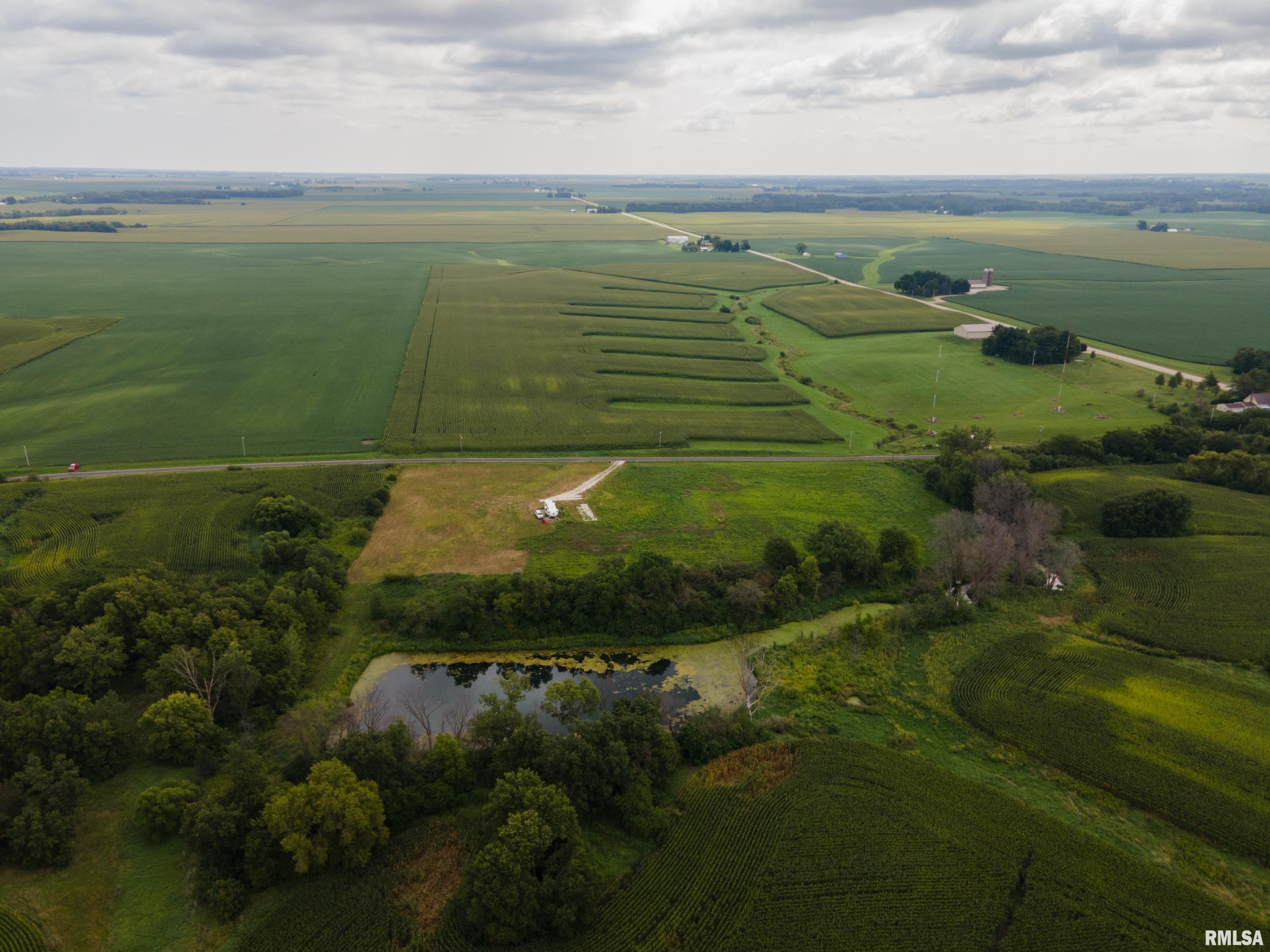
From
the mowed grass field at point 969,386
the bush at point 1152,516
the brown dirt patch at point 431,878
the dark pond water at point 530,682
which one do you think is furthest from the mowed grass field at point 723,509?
the brown dirt patch at point 431,878

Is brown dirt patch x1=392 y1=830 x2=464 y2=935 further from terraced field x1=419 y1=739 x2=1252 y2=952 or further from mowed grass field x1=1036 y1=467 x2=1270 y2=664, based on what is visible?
mowed grass field x1=1036 y1=467 x2=1270 y2=664

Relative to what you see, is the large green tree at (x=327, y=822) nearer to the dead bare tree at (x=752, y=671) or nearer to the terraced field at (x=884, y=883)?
the terraced field at (x=884, y=883)

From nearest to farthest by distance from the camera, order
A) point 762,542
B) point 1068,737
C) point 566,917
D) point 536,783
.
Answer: point 566,917 → point 536,783 → point 1068,737 → point 762,542

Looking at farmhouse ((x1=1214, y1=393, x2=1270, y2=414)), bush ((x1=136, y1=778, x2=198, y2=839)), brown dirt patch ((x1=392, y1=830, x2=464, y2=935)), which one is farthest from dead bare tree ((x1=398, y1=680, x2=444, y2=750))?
farmhouse ((x1=1214, y1=393, x2=1270, y2=414))

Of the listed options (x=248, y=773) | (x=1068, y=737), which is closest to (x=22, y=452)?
(x=248, y=773)

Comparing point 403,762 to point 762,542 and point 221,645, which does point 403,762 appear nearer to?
point 221,645

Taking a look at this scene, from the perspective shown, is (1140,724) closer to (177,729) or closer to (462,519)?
(462,519)

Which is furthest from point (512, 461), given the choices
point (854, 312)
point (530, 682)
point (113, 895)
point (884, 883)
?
point (854, 312)
